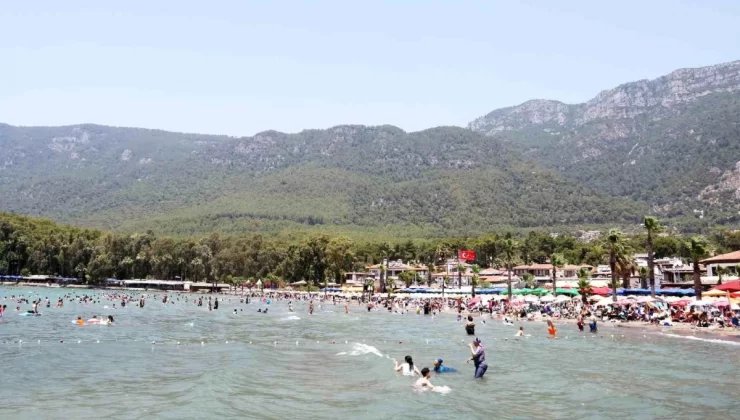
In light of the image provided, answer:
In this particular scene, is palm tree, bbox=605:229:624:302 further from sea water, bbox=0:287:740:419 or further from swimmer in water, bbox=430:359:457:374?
swimmer in water, bbox=430:359:457:374

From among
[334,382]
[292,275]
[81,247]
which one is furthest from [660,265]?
[81,247]

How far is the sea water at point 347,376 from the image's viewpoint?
793 inches

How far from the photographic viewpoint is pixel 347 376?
2720cm

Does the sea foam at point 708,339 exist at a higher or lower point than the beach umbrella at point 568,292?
lower

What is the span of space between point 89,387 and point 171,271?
469 feet

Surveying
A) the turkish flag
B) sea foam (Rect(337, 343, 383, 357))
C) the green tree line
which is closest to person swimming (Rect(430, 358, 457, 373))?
sea foam (Rect(337, 343, 383, 357))

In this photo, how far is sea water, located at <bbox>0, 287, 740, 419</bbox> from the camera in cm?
2014

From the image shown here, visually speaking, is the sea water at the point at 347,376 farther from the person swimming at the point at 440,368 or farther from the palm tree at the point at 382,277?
the palm tree at the point at 382,277

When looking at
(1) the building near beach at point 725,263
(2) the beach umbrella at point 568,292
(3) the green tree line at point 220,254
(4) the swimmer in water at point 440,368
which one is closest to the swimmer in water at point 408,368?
(4) the swimmer in water at point 440,368

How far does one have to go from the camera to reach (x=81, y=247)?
524 feet

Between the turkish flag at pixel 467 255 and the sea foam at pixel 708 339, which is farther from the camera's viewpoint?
the turkish flag at pixel 467 255

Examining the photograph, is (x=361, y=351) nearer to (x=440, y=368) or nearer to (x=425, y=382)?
(x=440, y=368)

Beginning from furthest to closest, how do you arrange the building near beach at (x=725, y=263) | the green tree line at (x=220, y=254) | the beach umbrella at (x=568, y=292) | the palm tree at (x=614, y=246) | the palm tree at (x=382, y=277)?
the green tree line at (x=220, y=254)
the palm tree at (x=382, y=277)
the beach umbrella at (x=568, y=292)
the building near beach at (x=725, y=263)
the palm tree at (x=614, y=246)

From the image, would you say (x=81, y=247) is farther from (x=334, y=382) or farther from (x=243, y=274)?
(x=334, y=382)
